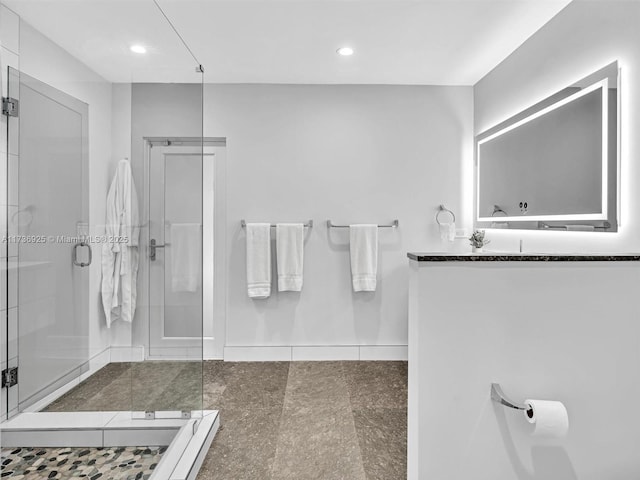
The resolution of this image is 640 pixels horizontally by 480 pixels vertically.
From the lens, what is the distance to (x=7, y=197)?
41.3 inches

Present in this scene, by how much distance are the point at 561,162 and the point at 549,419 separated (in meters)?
1.41

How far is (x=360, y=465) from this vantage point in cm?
179

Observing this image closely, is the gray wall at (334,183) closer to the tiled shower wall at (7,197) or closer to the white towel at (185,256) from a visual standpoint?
the white towel at (185,256)

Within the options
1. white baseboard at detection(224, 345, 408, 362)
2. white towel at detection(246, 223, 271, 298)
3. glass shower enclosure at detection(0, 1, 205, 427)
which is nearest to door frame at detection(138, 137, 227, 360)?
white baseboard at detection(224, 345, 408, 362)

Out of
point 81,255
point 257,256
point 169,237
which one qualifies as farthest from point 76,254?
point 257,256

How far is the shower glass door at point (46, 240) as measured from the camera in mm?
1086

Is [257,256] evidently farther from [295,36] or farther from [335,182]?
[295,36]

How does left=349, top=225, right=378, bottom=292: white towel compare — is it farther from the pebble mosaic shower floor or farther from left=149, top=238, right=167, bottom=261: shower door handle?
the pebble mosaic shower floor

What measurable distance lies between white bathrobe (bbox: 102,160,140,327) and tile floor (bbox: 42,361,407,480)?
0.73ft

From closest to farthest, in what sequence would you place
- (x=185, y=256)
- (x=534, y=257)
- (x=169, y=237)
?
(x=534, y=257) → (x=169, y=237) → (x=185, y=256)

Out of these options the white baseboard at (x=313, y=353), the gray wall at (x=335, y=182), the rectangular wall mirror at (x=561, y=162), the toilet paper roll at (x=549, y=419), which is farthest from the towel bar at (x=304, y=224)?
the toilet paper roll at (x=549, y=419)

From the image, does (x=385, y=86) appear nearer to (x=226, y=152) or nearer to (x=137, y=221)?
(x=226, y=152)

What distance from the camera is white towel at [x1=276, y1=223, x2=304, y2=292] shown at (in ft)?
10.1

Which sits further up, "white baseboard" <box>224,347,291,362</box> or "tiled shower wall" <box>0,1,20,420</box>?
"tiled shower wall" <box>0,1,20,420</box>
